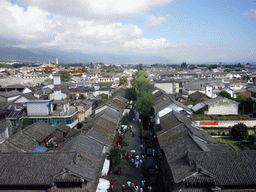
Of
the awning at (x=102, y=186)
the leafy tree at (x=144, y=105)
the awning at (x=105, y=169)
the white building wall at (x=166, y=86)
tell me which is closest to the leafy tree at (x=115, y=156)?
the awning at (x=105, y=169)

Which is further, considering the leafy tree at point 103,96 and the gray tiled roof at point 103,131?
the leafy tree at point 103,96

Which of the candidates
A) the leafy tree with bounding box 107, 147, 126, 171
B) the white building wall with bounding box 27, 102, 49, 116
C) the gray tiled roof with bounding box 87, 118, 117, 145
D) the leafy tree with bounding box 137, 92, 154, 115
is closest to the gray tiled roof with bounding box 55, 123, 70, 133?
the white building wall with bounding box 27, 102, 49, 116

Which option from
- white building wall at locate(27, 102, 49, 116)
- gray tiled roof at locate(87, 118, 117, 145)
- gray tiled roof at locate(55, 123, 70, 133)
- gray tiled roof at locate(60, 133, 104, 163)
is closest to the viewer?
gray tiled roof at locate(60, 133, 104, 163)

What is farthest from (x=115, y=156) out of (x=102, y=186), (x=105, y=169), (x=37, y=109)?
(x=37, y=109)

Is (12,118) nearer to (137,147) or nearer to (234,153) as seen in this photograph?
(137,147)

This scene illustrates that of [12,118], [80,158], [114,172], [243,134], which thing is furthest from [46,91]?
[243,134]

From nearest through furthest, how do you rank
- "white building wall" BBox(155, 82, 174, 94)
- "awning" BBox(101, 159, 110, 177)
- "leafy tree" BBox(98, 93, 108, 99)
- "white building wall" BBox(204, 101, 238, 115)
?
1. "awning" BBox(101, 159, 110, 177)
2. "white building wall" BBox(204, 101, 238, 115)
3. "leafy tree" BBox(98, 93, 108, 99)
4. "white building wall" BBox(155, 82, 174, 94)

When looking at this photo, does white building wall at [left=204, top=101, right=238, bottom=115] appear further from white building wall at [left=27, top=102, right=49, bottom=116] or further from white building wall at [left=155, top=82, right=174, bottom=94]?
white building wall at [left=27, top=102, right=49, bottom=116]

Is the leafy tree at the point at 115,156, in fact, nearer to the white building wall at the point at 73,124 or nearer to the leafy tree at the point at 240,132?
the white building wall at the point at 73,124
